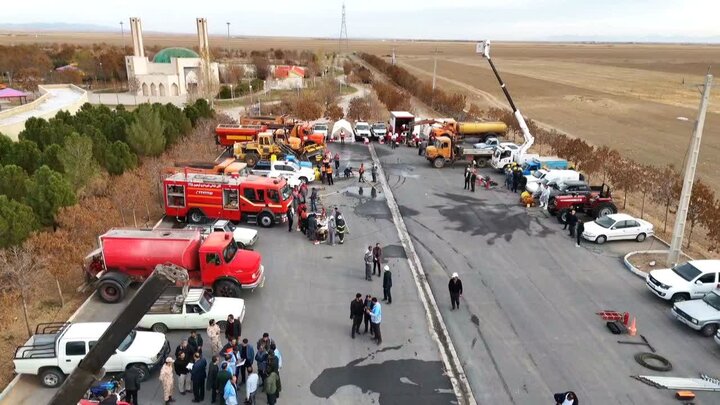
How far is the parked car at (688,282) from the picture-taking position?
56.0ft

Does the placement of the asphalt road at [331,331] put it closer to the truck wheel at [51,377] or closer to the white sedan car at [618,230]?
the truck wheel at [51,377]

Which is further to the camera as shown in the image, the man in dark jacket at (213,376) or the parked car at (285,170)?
the parked car at (285,170)

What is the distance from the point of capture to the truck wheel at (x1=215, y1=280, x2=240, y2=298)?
55.2 feet

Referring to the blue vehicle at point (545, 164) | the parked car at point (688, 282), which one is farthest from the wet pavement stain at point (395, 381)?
the blue vehicle at point (545, 164)

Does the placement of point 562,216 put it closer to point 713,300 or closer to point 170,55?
point 713,300

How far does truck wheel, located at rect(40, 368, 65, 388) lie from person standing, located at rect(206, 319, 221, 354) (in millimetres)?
3604

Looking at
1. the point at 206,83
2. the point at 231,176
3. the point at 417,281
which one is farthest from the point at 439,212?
the point at 206,83

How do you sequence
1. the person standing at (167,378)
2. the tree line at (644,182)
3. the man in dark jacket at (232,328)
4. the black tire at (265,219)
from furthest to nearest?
the black tire at (265,219) < the tree line at (644,182) < the man in dark jacket at (232,328) < the person standing at (167,378)

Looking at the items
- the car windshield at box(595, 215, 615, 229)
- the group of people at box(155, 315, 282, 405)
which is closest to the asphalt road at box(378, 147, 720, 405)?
the car windshield at box(595, 215, 615, 229)

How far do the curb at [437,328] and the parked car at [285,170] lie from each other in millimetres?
7651

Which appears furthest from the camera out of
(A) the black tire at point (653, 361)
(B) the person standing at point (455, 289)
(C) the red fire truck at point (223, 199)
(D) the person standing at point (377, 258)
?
(C) the red fire truck at point (223, 199)

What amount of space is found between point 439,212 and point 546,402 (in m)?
14.7

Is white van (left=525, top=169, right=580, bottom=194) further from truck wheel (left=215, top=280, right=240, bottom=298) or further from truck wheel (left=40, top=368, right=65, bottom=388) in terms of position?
truck wheel (left=40, top=368, right=65, bottom=388)

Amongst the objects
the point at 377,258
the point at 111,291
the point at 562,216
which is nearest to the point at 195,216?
the point at 111,291
